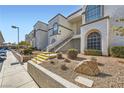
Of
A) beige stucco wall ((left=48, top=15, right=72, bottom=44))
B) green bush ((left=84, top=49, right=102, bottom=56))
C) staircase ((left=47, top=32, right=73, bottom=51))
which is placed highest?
beige stucco wall ((left=48, top=15, right=72, bottom=44))

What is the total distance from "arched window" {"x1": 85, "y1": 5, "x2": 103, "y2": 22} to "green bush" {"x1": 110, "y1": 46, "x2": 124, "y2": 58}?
4.33 meters

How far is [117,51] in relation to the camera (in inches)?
468

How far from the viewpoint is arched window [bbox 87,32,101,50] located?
14.7 metres

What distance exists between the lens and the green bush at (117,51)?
11.6 m

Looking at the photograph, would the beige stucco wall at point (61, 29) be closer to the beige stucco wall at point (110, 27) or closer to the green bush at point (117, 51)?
the beige stucco wall at point (110, 27)

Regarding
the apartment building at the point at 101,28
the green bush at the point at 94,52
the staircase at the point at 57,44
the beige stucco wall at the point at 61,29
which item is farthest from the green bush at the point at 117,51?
the beige stucco wall at the point at 61,29

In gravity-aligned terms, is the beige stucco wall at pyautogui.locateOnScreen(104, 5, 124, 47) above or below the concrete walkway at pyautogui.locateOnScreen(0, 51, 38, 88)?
above

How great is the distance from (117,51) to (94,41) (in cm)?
371

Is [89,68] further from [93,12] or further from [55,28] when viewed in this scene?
[55,28]

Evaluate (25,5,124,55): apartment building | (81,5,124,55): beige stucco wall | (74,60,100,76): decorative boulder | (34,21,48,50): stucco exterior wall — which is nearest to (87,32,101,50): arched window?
(25,5,124,55): apartment building

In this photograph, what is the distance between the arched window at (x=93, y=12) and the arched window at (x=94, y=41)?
1.95 m

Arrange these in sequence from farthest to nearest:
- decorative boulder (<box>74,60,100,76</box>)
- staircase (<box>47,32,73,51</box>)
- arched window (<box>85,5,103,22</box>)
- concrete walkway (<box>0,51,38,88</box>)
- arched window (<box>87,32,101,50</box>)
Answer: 1. staircase (<box>47,32,73,51</box>)
2. arched window (<box>85,5,103,22</box>)
3. arched window (<box>87,32,101,50</box>)
4. concrete walkway (<box>0,51,38,88</box>)
5. decorative boulder (<box>74,60,100,76</box>)

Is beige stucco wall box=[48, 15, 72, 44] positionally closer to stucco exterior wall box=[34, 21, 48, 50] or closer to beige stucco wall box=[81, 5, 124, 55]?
stucco exterior wall box=[34, 21, 48, 50]
